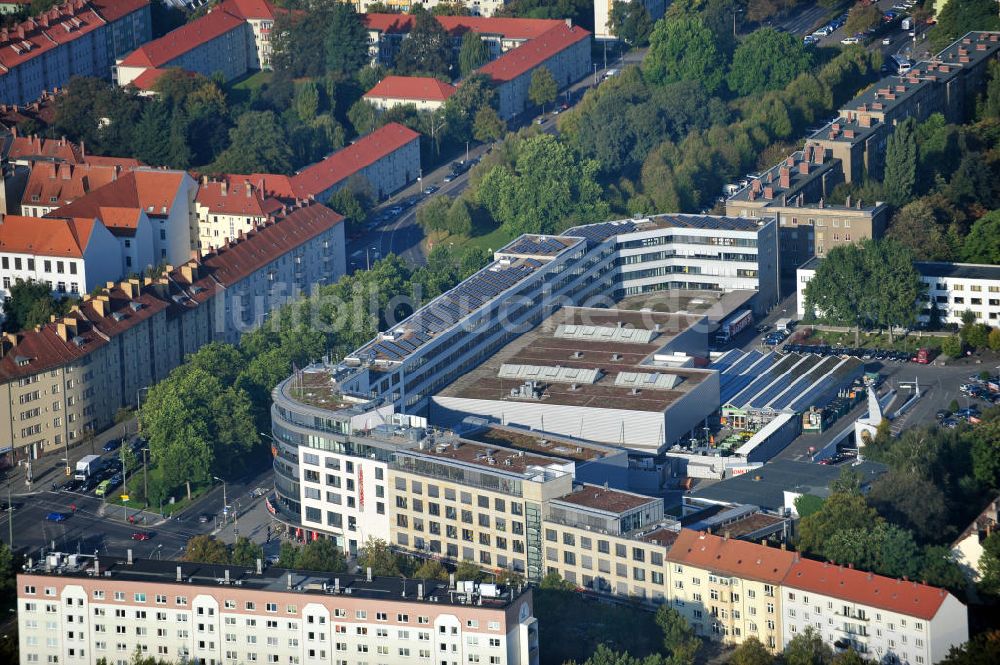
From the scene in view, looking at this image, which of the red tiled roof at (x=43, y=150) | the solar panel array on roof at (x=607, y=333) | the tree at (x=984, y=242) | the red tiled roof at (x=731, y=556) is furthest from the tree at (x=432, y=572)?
the red tiled roof at (x=43, y=150)

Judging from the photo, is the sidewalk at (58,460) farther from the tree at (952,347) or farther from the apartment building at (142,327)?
the tree at (952,347)

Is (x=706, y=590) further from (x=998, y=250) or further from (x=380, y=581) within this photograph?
(x=998, y=250)

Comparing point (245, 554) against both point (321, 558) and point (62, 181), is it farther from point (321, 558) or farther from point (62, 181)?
point (62, 181)

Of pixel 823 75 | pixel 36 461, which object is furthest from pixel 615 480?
pixel 823 75

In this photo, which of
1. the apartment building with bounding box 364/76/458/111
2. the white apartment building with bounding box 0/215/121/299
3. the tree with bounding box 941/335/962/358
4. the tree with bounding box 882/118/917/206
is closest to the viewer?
the tree with bounding box 941/335/962/358

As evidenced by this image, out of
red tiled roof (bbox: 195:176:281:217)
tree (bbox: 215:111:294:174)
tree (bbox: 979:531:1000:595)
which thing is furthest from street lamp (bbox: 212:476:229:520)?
tree (bbox: 215:111:294:174)

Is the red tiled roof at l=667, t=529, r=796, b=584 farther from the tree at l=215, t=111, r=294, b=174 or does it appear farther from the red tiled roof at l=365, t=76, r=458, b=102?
the red tiled roof at l=365, t=76, r=458, b=102

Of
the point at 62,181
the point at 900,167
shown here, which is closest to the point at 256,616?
the point at 62,181
